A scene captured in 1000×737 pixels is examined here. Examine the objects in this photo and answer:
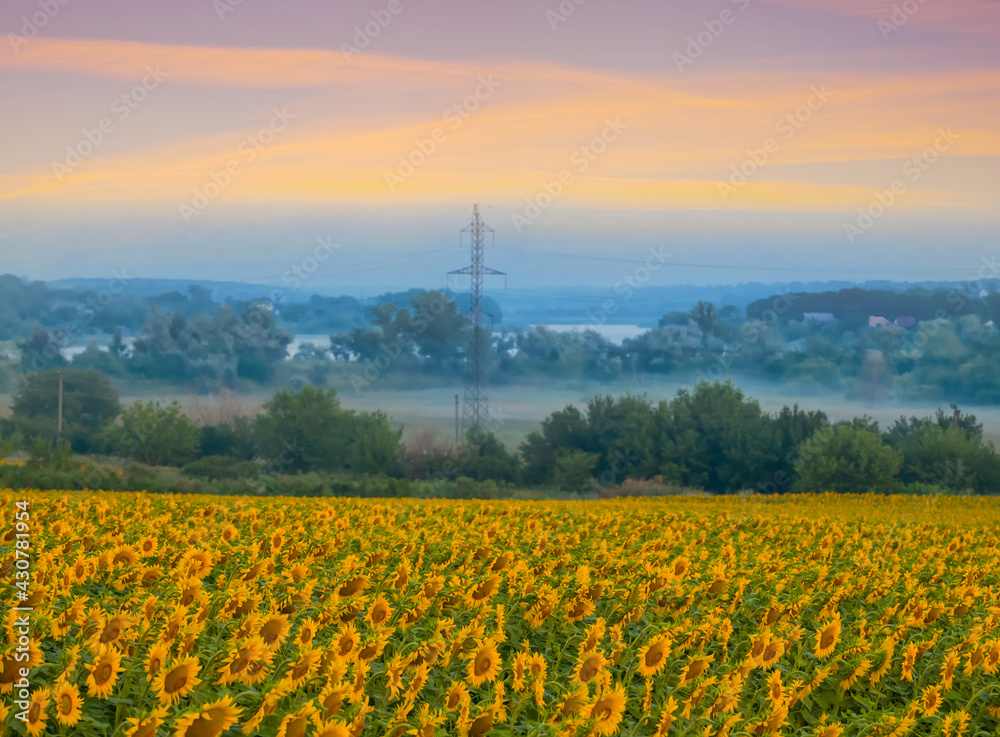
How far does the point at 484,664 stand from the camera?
5.32 m

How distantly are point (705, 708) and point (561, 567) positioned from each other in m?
2.72

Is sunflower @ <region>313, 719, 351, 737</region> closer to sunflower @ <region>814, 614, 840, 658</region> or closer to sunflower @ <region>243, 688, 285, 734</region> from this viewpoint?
sunflower @ <region>243, 688, 285, 734</region>

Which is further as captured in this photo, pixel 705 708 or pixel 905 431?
pixel 905 431

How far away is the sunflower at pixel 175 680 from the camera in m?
4.64

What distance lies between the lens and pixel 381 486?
2797 cm

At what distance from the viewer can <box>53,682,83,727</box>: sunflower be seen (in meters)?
4.44

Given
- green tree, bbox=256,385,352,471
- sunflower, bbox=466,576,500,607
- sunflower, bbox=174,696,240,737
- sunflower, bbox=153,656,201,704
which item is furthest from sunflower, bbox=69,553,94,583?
green tree, bbox=256,385,352,471

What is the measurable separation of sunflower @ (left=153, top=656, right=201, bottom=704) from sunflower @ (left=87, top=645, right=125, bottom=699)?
188 mm

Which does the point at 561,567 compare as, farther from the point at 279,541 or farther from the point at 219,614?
the point at 219,614

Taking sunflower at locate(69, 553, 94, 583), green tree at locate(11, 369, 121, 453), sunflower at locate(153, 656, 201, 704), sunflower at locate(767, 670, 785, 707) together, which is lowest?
sunflower at locate(767, 670, 785, 707)

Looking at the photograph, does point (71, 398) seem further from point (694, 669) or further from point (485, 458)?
point (694, 669)

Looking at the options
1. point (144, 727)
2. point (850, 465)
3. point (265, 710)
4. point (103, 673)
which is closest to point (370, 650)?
point (265, 710)

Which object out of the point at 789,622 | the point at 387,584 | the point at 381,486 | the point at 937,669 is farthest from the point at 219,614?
the point at 381,486

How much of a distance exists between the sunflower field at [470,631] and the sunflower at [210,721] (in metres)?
0.01
